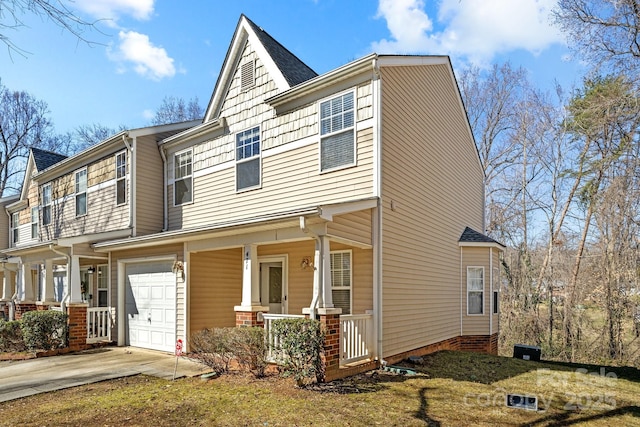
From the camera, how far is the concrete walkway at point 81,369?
7.66 metres

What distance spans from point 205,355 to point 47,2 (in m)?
6.12

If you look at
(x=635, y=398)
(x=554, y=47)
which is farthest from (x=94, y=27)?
(x=554, y=47)

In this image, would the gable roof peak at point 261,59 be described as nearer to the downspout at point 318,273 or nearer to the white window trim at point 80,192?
the downspout at point 318,273

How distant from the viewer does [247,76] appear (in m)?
11.8

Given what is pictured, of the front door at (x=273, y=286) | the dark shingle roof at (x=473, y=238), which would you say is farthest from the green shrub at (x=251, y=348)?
the dark shingle roof at (x=473, y=238)

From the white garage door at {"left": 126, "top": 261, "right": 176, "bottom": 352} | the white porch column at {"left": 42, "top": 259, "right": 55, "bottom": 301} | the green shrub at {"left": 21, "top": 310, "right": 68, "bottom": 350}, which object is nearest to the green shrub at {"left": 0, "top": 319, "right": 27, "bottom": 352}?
the green shrub at {"left": 21, "top": 310, "right": 68, "bottom": 350}

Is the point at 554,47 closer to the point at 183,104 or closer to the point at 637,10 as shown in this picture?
the point at 637,10

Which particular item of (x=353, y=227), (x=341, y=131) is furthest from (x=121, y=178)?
(x=353, y=227)

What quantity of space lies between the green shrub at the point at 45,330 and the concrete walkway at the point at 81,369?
66cm

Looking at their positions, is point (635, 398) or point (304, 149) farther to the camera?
point (304, 149)

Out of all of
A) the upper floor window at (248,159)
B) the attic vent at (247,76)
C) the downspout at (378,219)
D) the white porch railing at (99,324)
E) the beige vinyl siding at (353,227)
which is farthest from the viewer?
the white porch railing at (99,324)

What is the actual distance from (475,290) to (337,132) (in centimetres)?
662

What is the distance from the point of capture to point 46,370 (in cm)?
900

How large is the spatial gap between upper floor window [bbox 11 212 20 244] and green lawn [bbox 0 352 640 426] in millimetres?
18084
